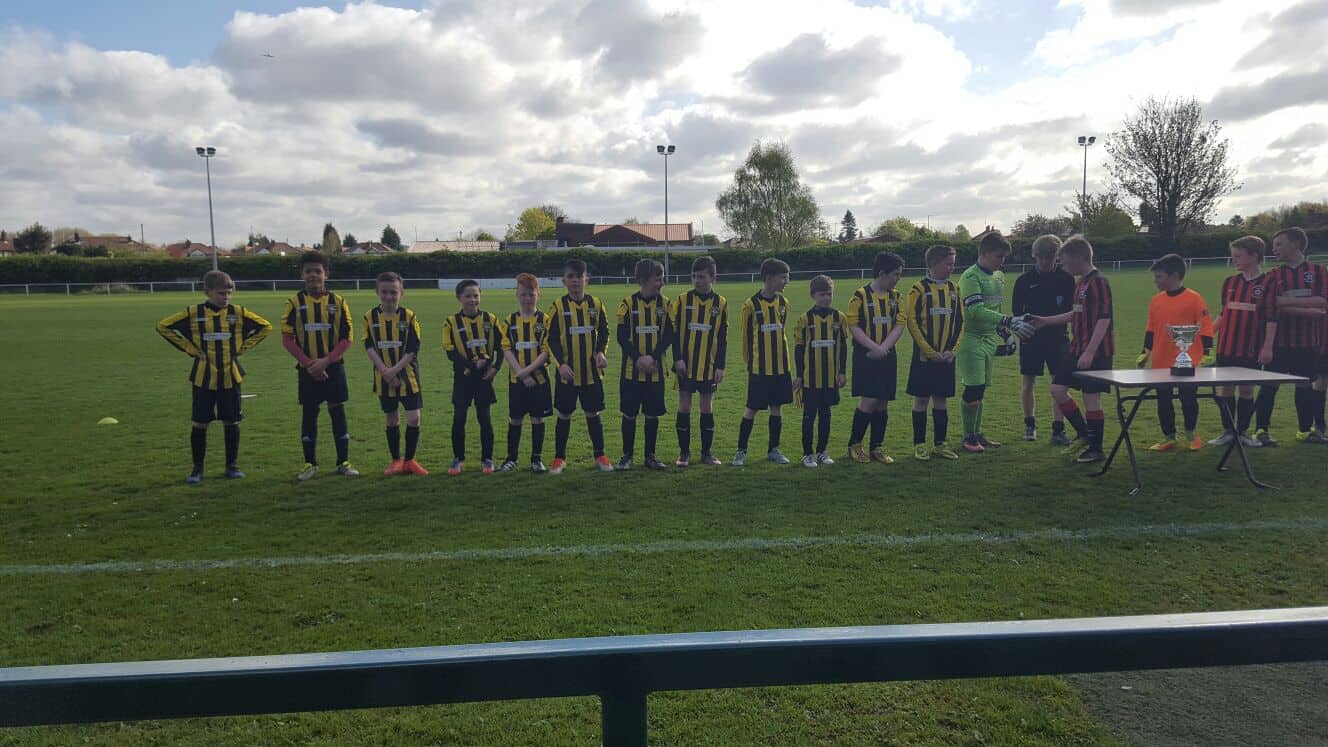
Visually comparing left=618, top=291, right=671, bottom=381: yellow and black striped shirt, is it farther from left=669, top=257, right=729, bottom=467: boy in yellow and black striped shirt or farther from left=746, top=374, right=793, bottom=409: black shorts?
left=746, top=374, right=793, bottom=409: black shorts

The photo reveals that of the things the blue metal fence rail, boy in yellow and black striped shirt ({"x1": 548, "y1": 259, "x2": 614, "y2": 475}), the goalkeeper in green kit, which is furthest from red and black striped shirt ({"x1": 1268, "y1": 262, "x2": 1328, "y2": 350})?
the blue metal fence rail

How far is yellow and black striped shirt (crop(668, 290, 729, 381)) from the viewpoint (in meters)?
7.54

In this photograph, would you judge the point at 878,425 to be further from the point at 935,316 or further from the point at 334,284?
the point at 334,284

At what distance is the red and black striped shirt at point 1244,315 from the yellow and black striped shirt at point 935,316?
8.50 feet

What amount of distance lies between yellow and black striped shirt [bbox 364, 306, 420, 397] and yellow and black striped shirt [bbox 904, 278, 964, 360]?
14.9ft

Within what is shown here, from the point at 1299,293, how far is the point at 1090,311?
1.98 meters

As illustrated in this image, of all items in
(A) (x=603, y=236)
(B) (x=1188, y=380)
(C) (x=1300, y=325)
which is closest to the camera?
(B) (x=1188, y=380)

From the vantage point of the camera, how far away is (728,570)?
15.9ft

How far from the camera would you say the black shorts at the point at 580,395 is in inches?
295

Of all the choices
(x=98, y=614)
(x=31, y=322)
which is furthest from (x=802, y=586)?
(x=31, y=322)

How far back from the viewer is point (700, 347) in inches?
298

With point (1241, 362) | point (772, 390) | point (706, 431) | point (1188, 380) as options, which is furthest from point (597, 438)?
point (1241, 362)

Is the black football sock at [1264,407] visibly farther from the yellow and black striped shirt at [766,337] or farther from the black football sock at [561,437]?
the black football sock at [561,437]

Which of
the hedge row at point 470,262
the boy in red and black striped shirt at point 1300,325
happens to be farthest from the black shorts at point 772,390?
the hedge row at point 470,262
